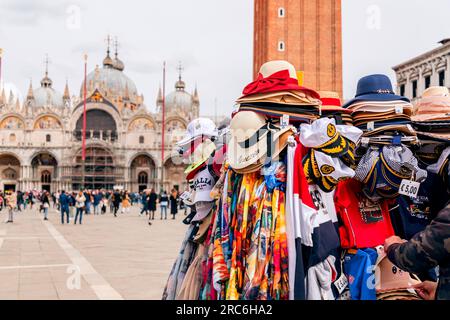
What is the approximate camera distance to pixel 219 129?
4.02 m

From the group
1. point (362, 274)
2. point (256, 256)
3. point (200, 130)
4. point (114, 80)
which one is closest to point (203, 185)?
point (200, 130)

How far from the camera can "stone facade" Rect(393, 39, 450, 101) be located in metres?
30.9

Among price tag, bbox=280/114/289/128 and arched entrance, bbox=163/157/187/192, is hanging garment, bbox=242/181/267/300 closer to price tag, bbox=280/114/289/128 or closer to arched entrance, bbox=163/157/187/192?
price tag, bbox=280/114/289/128

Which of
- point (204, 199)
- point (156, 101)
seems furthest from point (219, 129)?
point (156, 101)

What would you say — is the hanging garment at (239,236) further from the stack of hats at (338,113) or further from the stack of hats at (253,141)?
the stack of hats at (338,113)

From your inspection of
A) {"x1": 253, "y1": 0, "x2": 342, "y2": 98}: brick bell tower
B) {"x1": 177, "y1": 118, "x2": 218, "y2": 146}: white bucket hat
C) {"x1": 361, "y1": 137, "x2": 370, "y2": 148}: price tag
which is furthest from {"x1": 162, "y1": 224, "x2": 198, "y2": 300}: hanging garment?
{"x1": 253, "y1": 0, "x2": 342, "y2": 98}: brick bell tower

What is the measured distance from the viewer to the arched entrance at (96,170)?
4928 cm

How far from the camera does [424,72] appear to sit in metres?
33.3

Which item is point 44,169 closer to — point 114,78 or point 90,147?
point 90,147

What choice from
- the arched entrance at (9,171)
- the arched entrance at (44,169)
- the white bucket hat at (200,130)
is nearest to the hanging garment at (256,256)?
the white bucket hat at (200,130)

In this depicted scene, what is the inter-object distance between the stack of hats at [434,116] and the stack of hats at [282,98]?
2.06ft

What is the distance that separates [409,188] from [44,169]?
51.5m
